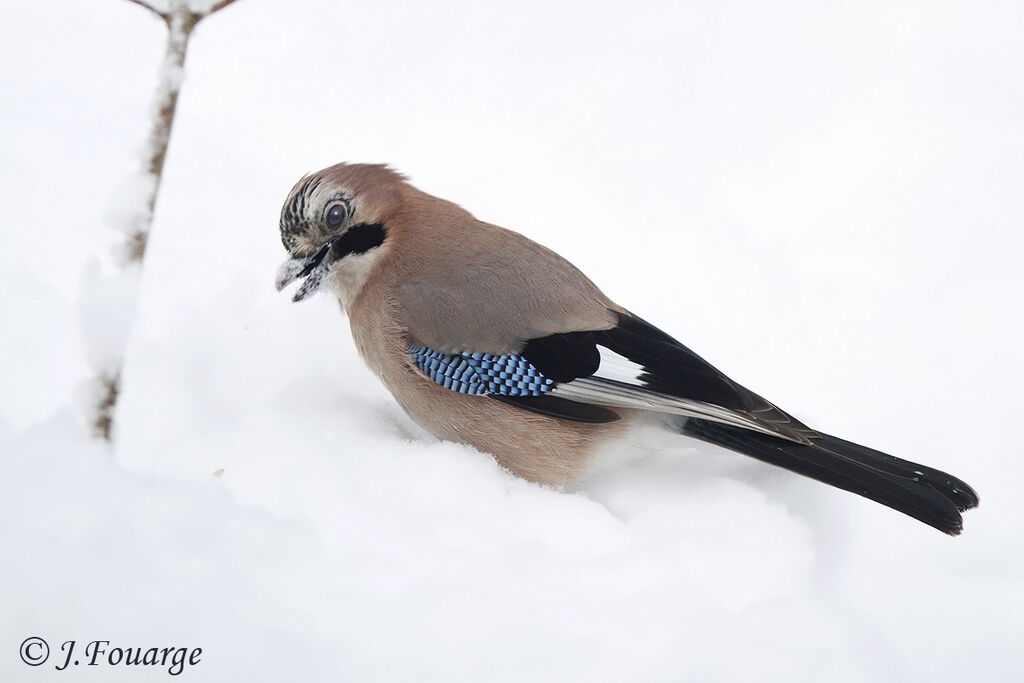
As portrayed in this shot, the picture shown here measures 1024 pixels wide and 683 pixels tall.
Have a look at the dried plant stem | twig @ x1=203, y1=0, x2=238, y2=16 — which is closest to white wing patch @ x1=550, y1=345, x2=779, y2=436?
the dried plant stem

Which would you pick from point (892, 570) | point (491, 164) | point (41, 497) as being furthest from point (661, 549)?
point (491, 164)

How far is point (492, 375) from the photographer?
2.96 m

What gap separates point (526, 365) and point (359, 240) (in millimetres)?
678

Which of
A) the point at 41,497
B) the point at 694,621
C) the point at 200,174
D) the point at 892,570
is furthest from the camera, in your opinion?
the point at 200,174

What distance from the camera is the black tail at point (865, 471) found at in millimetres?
2877

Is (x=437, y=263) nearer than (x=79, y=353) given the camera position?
No

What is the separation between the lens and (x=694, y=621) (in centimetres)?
251

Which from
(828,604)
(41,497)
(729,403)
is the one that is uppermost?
(729,403)

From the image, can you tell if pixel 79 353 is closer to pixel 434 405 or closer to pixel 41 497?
pixel 41 497

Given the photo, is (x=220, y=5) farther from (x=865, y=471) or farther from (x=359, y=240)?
(x=865, y=471)

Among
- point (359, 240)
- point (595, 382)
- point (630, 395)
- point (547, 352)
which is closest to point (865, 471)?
point (630, 395)

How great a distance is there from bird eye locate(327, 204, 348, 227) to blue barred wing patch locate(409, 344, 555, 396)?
55 cm

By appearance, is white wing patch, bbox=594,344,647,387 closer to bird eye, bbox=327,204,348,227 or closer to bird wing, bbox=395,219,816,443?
bird wing, bbox=395,219,816,443

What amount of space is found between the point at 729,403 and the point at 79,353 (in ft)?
6.08
